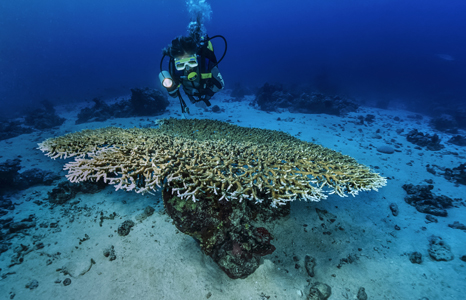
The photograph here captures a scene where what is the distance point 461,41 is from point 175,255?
130 meters

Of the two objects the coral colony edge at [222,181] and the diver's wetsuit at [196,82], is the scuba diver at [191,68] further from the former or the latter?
the coral colony edge at [222,181]

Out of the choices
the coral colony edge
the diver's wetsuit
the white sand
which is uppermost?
the diver's wetsuit

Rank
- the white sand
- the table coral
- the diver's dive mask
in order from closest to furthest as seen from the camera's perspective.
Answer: the table coral < the white sand < the diver's dive mask

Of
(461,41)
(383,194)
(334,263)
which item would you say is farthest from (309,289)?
(461,41)

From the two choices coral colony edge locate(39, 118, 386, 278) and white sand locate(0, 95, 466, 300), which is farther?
white sand locate(0, 95, 466, 300)

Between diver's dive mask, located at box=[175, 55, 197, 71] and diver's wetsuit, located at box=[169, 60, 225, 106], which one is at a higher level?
diver's dive mask, located at box=[175, 55, 197, 71]

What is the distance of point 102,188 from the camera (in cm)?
505

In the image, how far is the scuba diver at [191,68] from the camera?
5555 mm

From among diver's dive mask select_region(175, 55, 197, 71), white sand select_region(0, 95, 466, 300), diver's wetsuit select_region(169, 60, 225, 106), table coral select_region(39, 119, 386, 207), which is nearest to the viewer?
table coral select_region(39, 119, 386, 207)

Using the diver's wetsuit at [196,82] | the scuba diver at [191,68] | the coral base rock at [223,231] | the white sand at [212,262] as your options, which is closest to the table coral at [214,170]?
the coral base rock at [223,231]

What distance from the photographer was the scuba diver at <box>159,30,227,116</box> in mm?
5555

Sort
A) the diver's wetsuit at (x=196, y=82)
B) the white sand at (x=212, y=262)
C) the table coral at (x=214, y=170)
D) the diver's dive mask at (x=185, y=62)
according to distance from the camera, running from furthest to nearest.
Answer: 1. the diver's wetsuit at (x=196, y=82)
2. the diver's dive mask at (x=185, y=62)
3. the white sand at (x=212, y=262)
4. the table coral at (x=214, y=170)

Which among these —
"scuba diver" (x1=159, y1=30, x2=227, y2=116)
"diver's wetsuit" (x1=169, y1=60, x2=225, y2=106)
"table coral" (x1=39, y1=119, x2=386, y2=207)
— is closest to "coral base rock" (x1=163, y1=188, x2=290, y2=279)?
"table coral" (x1=39, y1=119, x2=386, y2=207)

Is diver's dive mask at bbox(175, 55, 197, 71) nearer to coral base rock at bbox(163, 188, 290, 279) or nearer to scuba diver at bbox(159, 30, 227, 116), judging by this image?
scuba diver at bbox(159, 30, 227, 116)
